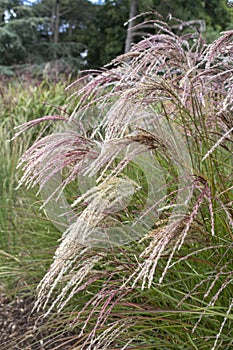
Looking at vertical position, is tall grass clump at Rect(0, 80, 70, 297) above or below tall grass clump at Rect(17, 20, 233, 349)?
below

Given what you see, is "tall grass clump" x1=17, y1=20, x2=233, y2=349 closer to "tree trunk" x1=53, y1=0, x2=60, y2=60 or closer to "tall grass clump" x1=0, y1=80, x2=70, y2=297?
"tall grass clump" x1=0, y1=80, x2=70, y2=297

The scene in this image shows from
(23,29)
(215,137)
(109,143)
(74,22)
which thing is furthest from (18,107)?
(74,22)

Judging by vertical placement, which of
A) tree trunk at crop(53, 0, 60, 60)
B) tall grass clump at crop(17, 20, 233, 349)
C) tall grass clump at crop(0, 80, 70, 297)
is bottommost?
tall grass clump at crop(0, 80, 70, 297)

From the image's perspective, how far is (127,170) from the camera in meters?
2.31

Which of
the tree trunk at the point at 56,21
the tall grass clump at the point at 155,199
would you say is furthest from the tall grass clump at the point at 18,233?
the tree trunk at the point at 56,21

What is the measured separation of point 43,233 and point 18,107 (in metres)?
2.84

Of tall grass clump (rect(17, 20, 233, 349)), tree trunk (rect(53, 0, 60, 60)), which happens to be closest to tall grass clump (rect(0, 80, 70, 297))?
tall grass clump (rect(17, 20, 233, 349))

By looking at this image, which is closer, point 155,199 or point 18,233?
point 155,199

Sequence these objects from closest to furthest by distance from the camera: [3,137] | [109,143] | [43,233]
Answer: [109,143]
[43,233]
[3,137]

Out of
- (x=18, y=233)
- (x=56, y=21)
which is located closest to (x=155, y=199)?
(x=18, y=233)

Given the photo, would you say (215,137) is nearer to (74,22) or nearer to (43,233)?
(43,233)

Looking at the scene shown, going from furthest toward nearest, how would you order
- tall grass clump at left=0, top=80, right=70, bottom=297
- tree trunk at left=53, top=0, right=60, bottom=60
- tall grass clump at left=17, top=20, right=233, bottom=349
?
tree trunk at left=53, top=0, right=60, bottom=60 < tall grass clump at left=0, top=80, right=70, bottom=297 < tall grass clump at left=17, top=20, right=233, bottom=349

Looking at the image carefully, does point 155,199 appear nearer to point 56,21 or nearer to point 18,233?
point 18,233

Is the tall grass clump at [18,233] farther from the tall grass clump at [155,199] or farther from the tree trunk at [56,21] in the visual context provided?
Answer: the tree trunk at [56,21]
